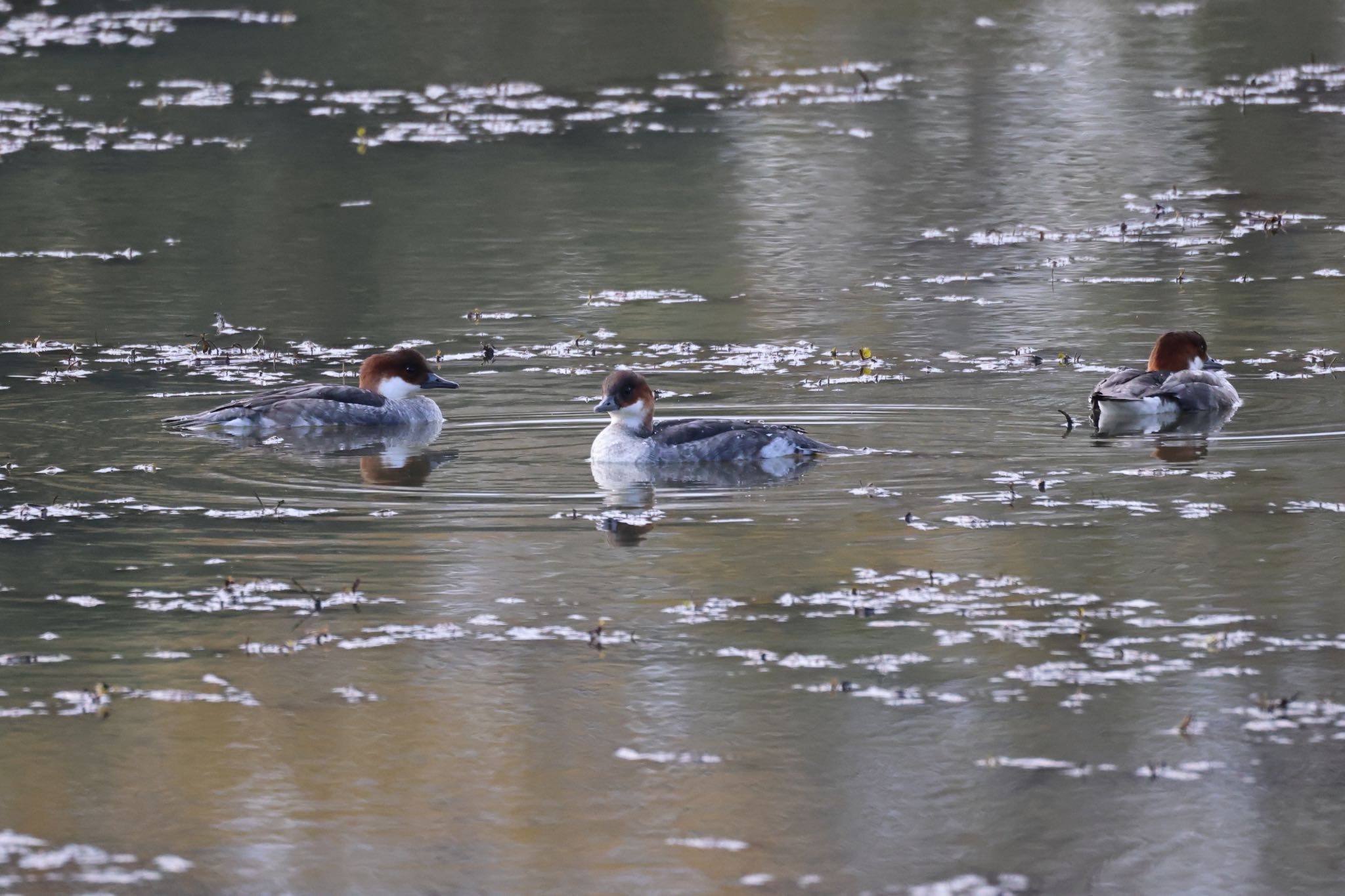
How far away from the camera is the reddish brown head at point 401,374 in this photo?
14977 mm

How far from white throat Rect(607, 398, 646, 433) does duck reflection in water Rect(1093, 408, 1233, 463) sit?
2843 millimetres

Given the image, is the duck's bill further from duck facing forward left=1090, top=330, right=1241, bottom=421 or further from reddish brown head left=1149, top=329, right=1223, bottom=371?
reddish brown head left=1149, top=329, right=1223, bottom=371

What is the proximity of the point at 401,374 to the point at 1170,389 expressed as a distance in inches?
208

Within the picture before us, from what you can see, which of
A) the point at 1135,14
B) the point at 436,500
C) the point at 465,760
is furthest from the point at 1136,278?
the point at 1135,14

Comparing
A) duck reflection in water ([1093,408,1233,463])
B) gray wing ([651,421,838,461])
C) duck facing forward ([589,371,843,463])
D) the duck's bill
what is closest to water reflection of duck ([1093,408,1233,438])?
duck reflection in water ([1093,408,1233,463])

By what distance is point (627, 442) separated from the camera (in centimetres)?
1307

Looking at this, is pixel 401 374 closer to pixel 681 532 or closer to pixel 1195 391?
pixel 681 532

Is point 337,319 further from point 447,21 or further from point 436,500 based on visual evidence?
point 447,21

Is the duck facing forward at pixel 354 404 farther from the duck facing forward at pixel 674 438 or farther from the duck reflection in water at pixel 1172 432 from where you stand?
the duck reflection in water at pixel 1172 432

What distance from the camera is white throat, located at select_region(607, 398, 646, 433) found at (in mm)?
13227

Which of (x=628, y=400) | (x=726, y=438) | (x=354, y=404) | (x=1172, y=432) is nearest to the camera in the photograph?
(x=726, y=438)

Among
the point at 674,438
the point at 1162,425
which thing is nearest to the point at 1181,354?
the point at 1162,425

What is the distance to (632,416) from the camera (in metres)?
13.3

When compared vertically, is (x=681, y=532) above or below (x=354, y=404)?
below
